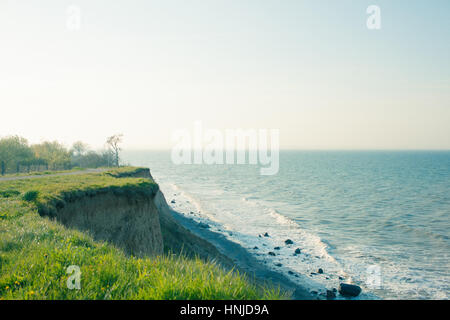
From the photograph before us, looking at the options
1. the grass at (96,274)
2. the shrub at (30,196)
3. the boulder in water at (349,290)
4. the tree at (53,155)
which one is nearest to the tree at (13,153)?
the tree at (53,155)

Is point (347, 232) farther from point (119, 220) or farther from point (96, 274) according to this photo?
point (96, 274)

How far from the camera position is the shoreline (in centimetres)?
2211

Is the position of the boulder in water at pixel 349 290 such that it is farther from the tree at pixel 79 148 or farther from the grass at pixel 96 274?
the tree at pixel 79 148

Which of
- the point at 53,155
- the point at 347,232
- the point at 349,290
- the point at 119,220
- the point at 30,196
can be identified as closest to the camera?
the point at 30,196

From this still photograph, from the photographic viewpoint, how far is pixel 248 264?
27.6 meters

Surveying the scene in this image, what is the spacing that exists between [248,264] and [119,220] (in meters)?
14.3

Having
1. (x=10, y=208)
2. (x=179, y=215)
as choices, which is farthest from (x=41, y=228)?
(x=179, y=215)

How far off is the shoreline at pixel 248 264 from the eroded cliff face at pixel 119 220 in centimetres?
734

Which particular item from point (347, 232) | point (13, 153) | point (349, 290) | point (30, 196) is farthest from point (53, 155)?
point (349, 290)

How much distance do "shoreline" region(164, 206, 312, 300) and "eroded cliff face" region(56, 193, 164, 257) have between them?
7.34m

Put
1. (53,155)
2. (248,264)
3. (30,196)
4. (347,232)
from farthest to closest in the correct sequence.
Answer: (53,155), (347,232), (248,264), (30,196)

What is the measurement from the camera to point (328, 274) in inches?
999
